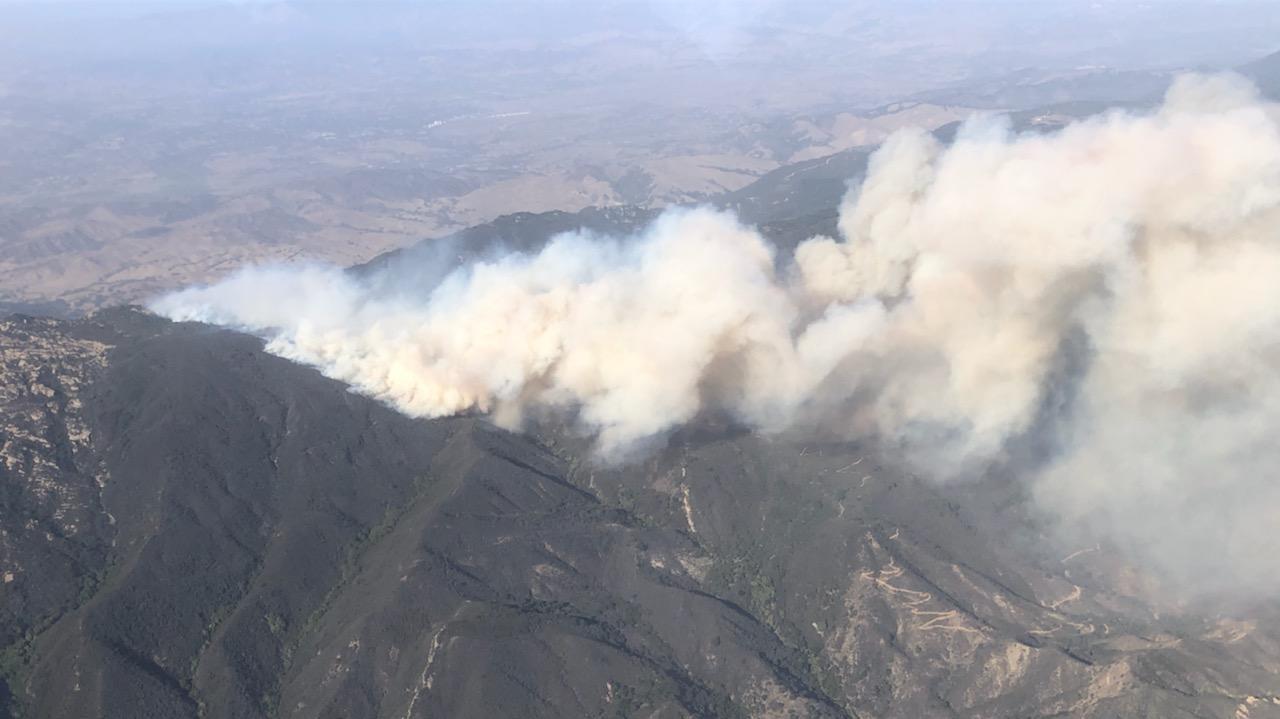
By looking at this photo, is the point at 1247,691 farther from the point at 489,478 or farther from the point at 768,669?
the point at 489,478

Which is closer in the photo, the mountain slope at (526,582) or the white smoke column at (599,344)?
the mountain slope at (526,582)

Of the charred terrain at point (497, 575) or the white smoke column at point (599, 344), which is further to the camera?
the white smoke column at point (599, 344)

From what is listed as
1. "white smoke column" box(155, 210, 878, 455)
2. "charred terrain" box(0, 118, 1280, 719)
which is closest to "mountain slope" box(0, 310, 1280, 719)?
"charred terrain" box(0, 118, 1280, 719)

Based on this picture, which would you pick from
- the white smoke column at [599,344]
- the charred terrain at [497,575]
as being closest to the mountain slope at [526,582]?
the charred terrain at [497,575]

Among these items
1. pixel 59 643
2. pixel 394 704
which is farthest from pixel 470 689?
pixel 59 643

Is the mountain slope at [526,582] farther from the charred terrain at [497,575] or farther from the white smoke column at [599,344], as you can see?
the white smoke column at [599,344]

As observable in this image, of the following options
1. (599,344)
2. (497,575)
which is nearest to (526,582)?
(497,575)

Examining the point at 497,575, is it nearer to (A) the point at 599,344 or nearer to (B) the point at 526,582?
(B) the point at 526,582

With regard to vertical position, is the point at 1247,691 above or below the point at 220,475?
below
